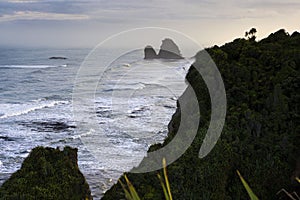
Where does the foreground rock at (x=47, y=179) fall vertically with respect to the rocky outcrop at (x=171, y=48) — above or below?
below

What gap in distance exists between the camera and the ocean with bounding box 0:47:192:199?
19628 mm

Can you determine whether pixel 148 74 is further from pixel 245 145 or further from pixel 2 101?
pixel 245 145

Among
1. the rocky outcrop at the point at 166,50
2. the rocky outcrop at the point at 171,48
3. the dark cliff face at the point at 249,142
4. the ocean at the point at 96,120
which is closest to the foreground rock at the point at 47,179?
the dark cliff face at the point at 249,142

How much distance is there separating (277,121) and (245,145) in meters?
1.24

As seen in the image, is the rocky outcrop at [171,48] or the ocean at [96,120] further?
the rocky outcrop at [171,48]

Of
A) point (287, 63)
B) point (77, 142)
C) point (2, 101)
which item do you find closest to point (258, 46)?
point (287, 63)

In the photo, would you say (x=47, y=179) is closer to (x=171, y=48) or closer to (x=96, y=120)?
(x=96, y=120)

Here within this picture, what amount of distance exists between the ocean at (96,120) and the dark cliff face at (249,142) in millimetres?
3471

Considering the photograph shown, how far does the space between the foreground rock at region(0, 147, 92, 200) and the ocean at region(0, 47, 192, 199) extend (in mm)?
2984

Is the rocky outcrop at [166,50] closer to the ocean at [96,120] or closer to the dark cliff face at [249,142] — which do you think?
the ocean at [96,120]

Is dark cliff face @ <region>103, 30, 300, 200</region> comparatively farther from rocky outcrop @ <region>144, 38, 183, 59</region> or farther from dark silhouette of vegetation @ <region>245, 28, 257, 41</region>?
rocky outcrop @ <region>144, 38, 183, 59</region>

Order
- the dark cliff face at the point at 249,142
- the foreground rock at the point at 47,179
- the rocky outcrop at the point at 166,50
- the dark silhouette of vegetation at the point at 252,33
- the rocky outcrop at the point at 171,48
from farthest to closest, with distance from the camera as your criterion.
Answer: the rocky outcrop at the point at 166,50
the rocky outcrop at the point at 171,48
the dark silhouette of vegetation at the point at 252,33
the dark cliff face at the point at 249,142
the foreground rock at the point at 47,179

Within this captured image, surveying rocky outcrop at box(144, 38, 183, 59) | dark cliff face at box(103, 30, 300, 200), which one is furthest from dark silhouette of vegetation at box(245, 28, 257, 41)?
rocky outcrop at box(144, 38, 183, 59)

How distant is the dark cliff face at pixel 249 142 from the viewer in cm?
1010
